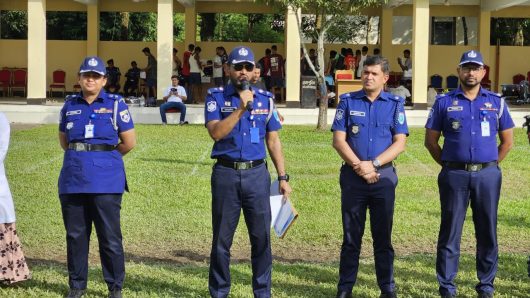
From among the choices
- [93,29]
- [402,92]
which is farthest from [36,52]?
[402,92]

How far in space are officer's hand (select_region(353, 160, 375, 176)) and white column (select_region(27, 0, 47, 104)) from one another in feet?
64.6

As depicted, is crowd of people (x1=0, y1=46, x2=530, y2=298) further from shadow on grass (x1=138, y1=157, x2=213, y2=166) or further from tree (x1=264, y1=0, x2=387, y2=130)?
tree (x1=264, y1=0, x2=387, y2=130)

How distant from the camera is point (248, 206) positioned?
254 inches

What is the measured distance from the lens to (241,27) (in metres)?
44.6

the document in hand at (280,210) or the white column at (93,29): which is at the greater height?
the white column at (93,29)

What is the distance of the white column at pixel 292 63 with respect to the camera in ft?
81.0

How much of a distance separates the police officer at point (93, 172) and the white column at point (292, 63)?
18.2m

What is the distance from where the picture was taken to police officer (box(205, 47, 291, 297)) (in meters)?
6.39

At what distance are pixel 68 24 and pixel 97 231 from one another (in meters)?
30.0

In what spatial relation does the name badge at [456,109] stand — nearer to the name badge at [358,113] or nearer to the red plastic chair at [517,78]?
the name badge at [358,113]

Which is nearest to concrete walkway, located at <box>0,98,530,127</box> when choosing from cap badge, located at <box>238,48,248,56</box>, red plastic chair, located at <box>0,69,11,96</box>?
red plastic chair, located at <box>0,69,11,96</box>

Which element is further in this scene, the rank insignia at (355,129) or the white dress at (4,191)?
the white dress at (4,191)

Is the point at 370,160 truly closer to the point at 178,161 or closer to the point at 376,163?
the point at 376,163

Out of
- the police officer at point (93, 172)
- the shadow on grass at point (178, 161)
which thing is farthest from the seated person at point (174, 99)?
the police officer at point (93, 172)
